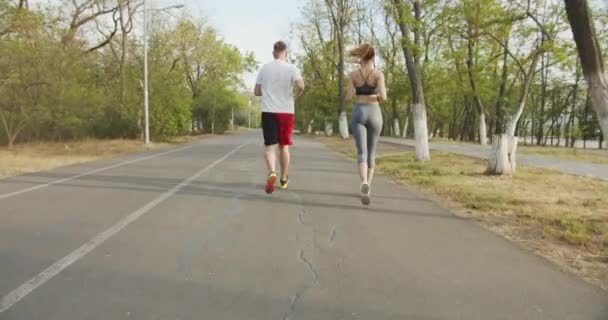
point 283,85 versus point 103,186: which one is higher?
point 283,85

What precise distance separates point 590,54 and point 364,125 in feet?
9.28

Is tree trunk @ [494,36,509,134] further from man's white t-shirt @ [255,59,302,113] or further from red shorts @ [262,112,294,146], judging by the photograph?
red shorts @ [262,112,294,146]

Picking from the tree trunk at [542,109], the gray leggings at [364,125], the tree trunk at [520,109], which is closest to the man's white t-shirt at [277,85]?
the gray leggings at [364,125]

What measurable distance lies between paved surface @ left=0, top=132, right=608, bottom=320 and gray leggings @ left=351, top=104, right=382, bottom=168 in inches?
31.1

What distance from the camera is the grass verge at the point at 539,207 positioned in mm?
4273

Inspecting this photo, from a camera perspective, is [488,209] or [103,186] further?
[103,186]

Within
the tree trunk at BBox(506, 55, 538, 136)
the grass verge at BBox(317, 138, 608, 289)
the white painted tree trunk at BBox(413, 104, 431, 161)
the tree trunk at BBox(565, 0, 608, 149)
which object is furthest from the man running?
the white painted tree trunk at BBox(413, 104, 431, 161)

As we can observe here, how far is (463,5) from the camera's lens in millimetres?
21547

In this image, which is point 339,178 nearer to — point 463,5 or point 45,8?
point 463,5

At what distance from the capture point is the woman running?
613 cm

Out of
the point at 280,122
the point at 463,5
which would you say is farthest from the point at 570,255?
the point at 463,5

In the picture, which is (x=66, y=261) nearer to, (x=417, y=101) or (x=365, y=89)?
(x=365, y=89)

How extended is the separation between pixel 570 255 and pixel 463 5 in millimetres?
19836

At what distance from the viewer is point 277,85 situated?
21.3 ft
